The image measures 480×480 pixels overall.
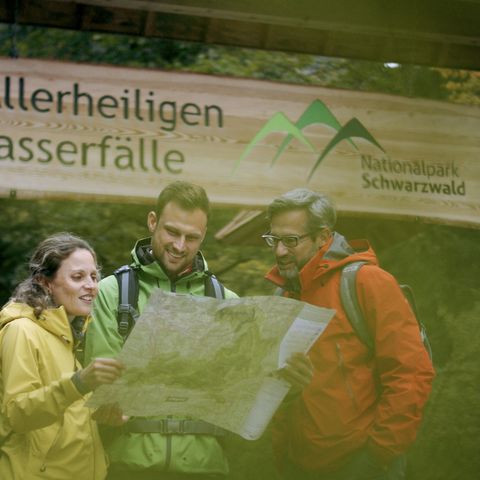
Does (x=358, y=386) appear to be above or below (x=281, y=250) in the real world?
below

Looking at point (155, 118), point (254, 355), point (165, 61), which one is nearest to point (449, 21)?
point (155, 118)

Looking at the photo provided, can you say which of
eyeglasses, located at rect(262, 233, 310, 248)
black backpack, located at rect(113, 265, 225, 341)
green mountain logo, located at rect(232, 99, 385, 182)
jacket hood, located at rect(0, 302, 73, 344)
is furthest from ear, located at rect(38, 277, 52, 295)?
green mountain logo, located at rect(232, 99, 385, 182)

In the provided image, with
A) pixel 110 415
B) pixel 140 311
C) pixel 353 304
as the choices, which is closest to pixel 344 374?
pixel 353 304

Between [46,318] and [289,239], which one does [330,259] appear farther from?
[46,318]

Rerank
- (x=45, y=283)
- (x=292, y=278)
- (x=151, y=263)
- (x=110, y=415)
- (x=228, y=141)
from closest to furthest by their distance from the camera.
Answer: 1. (x=110, y=415)
2. (x=45, y=283)
3. (x=151, y=263)
4. (x=292, y=278)
5. (x=228, y=141)

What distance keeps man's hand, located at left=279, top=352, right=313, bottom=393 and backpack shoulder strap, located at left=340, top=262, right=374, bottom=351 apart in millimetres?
354

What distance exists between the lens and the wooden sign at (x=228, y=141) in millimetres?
3898

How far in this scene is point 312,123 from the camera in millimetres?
4223

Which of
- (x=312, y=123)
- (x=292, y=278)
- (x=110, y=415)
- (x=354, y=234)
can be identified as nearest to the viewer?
(x=110, y=415)

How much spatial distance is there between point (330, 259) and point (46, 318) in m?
1.16

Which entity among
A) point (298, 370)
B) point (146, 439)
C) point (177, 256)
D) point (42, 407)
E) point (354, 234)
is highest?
point (354, 234)

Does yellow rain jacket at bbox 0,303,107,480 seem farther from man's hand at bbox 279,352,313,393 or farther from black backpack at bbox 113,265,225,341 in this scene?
man's hand at bbox 279,352,313,393

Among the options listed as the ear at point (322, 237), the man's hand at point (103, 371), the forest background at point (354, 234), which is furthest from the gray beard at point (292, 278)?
the forest background at point (354, 234)

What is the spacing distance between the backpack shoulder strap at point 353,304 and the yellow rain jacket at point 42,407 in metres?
1.07
